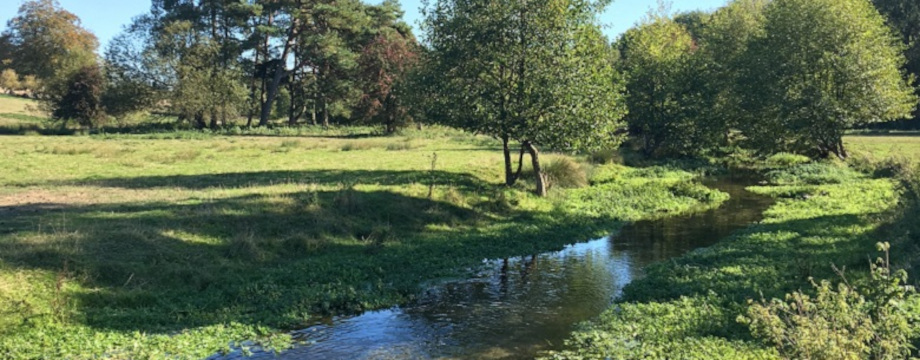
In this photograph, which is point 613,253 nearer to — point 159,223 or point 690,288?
point 690,288

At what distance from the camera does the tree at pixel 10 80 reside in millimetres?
96044

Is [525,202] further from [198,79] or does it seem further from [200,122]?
[200,122]

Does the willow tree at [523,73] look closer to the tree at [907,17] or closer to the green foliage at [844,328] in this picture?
the green foliage at [844,328]

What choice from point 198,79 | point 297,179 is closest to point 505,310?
point 297,179

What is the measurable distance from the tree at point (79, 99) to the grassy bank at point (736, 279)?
62.8m

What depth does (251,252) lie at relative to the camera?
47.8ft

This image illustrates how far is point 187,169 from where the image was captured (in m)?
27.3

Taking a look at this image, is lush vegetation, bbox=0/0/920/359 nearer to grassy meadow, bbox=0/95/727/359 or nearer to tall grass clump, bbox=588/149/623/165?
grassy meadow, bbox=0/95/727/359

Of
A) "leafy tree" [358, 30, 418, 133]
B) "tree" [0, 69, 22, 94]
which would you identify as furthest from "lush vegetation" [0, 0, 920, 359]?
"tree" [0, 69, 22, 94]

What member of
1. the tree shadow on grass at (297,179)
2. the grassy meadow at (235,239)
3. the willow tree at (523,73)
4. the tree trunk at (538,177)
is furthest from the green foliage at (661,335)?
the tree trunk at (538,177)

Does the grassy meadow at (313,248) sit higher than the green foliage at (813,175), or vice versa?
the green foliage at (813,175)

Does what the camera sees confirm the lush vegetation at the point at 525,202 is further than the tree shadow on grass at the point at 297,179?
No

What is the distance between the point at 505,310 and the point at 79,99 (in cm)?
6289

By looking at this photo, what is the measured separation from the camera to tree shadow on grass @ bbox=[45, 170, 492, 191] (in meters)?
22.1
